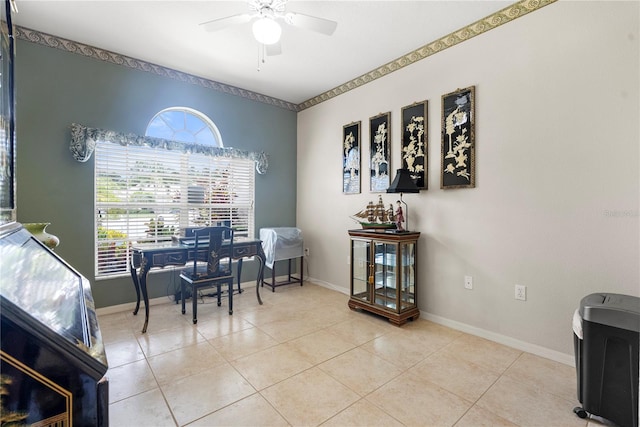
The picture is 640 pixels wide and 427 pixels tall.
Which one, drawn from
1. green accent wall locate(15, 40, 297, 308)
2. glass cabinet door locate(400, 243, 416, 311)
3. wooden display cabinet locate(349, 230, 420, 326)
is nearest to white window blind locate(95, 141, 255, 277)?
green accent wall locate(15, 40, 297, 308)

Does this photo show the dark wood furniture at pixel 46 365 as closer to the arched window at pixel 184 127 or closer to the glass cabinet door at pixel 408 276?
the glass cabinet door at pixel 408 276

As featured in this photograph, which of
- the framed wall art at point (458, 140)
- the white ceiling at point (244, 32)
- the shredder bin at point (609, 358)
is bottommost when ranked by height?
the shredder bin at point (609, 358)

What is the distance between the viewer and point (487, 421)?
1.64 metres

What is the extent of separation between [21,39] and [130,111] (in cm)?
99

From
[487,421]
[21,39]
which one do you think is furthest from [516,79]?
[21,39]

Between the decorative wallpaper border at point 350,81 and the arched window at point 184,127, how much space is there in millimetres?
400

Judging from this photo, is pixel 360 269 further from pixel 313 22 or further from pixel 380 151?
pixel 313 22

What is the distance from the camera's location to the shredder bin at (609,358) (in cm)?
150

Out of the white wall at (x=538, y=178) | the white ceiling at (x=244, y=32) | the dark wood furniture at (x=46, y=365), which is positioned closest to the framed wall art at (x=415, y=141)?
the white wall at (x=538, y=178)

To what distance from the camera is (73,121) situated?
3016mm

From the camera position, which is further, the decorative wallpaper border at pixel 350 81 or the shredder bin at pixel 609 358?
the decorative wallpaper border at pixel 350 81

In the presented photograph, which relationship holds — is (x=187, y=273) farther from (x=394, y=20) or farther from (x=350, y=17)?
(x=394, y=20)

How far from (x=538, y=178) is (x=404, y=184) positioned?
1.08m

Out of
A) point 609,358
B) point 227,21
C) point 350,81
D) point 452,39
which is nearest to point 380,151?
point 350,81
